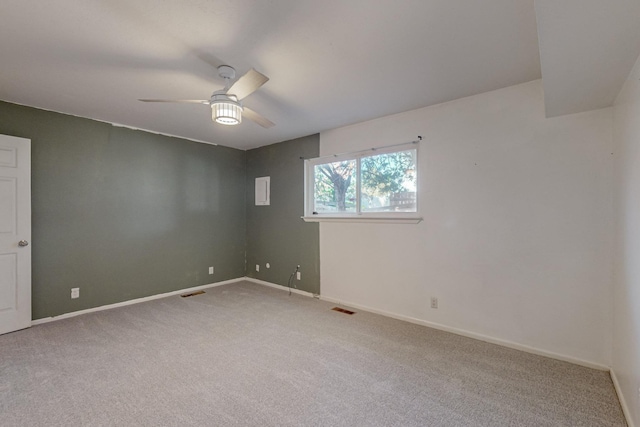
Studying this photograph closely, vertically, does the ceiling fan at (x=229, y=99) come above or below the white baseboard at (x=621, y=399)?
above

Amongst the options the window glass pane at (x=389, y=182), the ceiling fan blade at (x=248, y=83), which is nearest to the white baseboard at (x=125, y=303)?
the window glass pane at (x=389, y=182)

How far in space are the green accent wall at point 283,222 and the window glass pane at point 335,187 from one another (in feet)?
0.80

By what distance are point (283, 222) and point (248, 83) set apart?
9.48 feet

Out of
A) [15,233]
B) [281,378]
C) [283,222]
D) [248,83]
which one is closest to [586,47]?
[248,83]

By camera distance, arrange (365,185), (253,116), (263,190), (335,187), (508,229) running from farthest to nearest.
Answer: (263,190) < (335,187) < (365,185) < (508,229) < (253,116)

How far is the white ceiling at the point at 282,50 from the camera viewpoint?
164 cm

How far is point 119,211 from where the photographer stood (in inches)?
152

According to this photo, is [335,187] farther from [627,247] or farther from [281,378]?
[627,247]

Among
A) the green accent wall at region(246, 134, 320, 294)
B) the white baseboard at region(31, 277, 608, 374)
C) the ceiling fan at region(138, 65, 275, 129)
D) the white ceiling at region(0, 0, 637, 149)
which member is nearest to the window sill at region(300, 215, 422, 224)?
the green accent wall at region(246, 134, 320, 294)

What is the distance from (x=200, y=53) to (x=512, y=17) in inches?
80.6

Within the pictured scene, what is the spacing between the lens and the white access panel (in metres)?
4.96

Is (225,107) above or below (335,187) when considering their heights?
above

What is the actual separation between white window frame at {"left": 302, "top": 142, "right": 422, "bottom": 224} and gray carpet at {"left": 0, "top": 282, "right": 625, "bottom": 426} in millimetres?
1220

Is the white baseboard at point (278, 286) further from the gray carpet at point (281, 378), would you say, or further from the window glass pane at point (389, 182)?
the window glass pane at point (389, 182)
